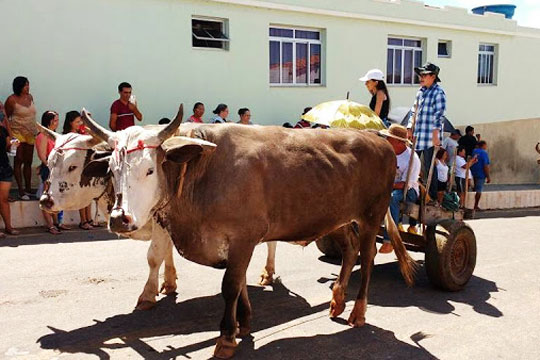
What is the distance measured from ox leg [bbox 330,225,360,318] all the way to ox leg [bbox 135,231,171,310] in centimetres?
165

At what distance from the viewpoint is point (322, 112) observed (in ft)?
23.0

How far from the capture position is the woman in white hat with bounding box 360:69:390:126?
7.09 m

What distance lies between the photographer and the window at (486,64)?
17.8m

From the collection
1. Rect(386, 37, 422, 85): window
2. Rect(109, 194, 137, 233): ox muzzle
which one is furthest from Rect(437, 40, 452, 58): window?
Rect(109, 194, 137, 233): ox muzzle

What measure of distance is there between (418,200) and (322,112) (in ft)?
5.66

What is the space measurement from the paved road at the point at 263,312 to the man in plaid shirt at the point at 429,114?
149 cm

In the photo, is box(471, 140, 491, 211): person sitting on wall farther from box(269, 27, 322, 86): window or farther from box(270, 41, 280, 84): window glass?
box(270, 41, 280, 84): window glass

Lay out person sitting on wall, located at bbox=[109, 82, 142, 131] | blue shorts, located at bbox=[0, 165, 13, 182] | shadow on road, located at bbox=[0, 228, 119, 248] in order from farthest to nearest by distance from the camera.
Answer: person sitting on wall, located at bbox=[109, 82, 142, 131] < blue shorts, located at bbox=[0, 165, 13, 182] < shadow on road, located at bbox=[0, 228, 119, 248]

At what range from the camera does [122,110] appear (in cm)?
1011

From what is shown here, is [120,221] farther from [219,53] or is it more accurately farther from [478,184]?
[478,184]

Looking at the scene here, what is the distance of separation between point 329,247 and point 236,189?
10.9 ft

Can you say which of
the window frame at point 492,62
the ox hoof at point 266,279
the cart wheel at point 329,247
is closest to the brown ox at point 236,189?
the ox hoof at point 266,279

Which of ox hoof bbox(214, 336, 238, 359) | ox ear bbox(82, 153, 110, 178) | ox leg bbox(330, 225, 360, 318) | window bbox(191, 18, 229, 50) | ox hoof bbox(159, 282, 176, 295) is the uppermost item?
window bbox(191, 18, 229, 50)

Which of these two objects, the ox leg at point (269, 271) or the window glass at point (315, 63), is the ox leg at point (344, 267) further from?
the window glass at point (315, 63)
